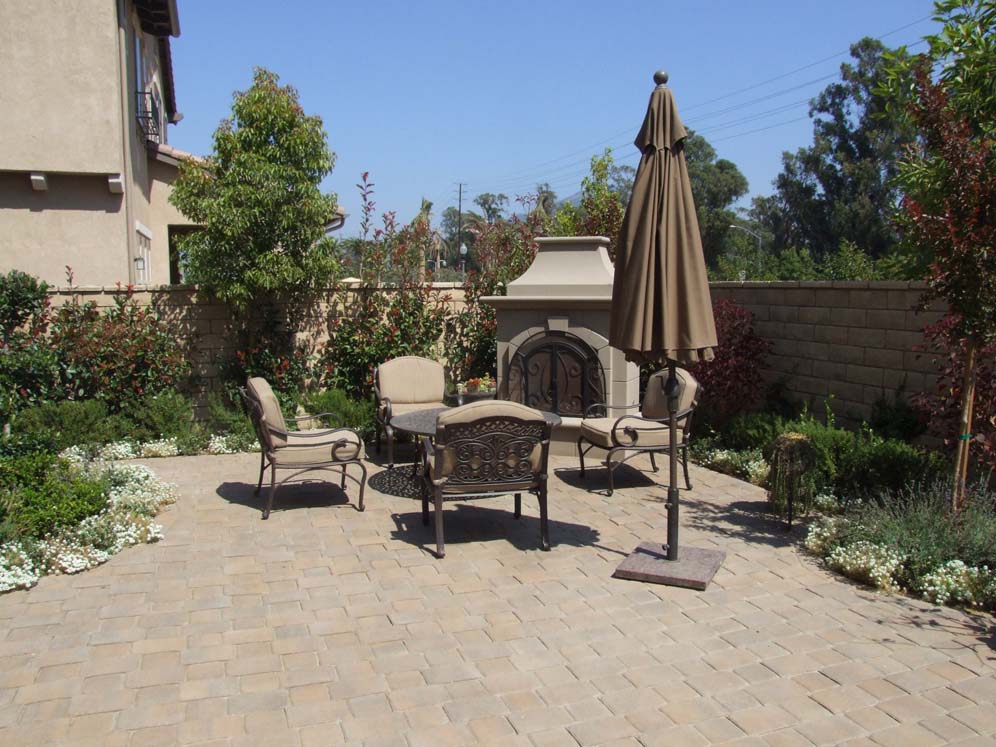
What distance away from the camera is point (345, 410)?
9273mm

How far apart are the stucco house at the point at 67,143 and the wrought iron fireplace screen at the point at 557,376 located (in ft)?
20.5

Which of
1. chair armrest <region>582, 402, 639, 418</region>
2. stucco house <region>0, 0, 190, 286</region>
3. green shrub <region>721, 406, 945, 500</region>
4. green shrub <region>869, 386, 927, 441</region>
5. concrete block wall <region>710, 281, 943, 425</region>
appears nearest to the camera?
green shrub <region>721, 406, 945, 500</region>

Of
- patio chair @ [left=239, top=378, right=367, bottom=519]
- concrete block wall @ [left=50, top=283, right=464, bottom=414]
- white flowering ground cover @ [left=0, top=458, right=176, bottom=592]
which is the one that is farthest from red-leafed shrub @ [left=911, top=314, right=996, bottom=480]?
concrete block wall @ [left=50, top=283, right=464, bottom=414]

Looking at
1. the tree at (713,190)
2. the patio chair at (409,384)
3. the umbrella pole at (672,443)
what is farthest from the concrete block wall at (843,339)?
the tree at (713,190)

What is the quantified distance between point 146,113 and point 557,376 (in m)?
8.87

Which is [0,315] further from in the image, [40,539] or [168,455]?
[40,539]

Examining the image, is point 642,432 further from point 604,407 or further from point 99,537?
point 99,537

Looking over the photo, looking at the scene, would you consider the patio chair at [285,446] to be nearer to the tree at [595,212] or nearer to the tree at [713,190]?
the tree at [595,212]

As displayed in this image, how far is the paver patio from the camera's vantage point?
3416 mm

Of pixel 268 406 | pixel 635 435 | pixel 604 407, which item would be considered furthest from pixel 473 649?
pixel 604 407

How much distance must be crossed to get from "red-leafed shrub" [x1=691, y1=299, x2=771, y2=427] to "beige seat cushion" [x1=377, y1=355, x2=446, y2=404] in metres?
2.95

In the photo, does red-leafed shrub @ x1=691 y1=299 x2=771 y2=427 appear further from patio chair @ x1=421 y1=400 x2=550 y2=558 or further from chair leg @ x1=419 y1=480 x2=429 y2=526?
chair leg @ x1=419 y1=480 x2=429 y2=526

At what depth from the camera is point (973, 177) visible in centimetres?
489

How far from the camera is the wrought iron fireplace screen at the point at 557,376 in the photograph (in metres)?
8.43
